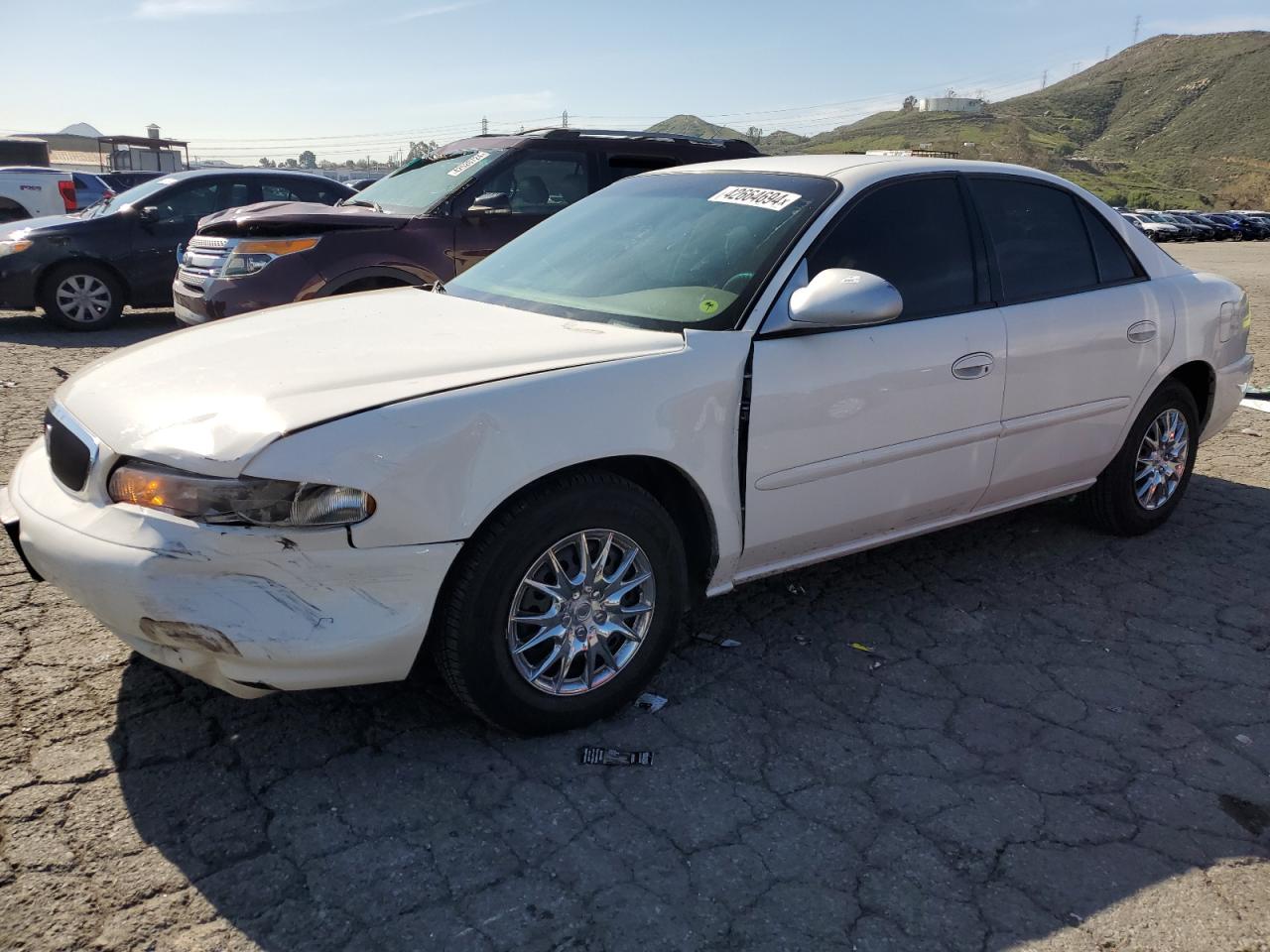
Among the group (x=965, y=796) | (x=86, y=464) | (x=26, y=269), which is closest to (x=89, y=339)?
(x=26, y=269)

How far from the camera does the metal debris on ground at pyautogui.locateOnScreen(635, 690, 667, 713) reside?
3.16 meters

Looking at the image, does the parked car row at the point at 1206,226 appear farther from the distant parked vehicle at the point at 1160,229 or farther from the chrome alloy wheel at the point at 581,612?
the chrome alloy wheel at the point at 581,612

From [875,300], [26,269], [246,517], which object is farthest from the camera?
[26,269]

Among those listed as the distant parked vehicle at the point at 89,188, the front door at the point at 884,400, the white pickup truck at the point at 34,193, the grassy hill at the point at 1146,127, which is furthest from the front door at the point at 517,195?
the grassy hill at the point at 1146,127

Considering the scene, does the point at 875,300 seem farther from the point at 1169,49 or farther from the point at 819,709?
the point at 1169,49

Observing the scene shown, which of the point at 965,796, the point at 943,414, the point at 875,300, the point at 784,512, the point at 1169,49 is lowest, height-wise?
the point at 965,796

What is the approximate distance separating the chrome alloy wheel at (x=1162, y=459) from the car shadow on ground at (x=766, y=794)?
895 millimetres

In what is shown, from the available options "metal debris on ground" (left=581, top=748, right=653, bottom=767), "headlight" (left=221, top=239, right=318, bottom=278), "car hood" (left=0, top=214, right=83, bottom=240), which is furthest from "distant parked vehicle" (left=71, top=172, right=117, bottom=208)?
"metal debris on ground" (left=581, top=748, right=653, bottom=767)

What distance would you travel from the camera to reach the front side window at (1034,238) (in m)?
3.92

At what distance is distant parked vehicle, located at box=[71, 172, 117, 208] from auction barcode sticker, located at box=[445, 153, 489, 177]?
12888mm

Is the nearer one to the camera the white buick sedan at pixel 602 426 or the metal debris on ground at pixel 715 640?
the white buick sedan at pixel 602 426

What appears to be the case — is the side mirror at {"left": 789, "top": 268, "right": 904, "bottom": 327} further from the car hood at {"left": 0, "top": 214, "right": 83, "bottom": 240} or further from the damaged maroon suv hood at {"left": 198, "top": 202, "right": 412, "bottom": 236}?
the car hood at {"left": 0, "top": 214, "right": 83, "bottom": 240}

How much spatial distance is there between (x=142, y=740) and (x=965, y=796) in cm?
231

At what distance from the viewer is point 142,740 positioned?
286 cm
